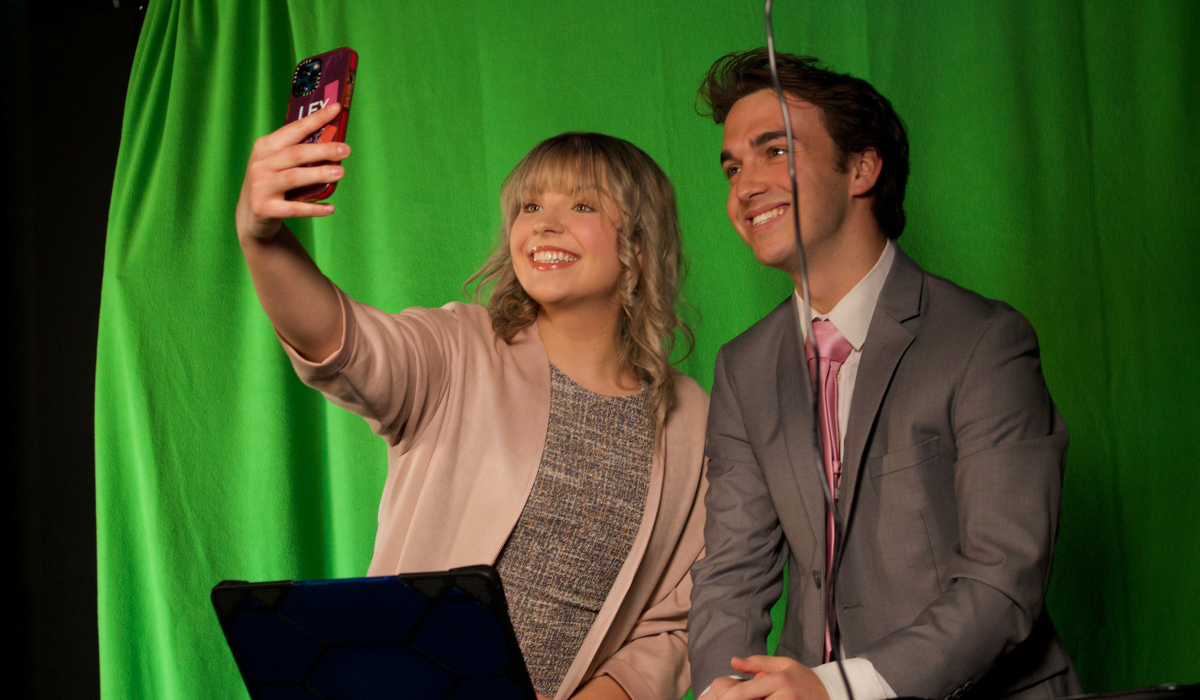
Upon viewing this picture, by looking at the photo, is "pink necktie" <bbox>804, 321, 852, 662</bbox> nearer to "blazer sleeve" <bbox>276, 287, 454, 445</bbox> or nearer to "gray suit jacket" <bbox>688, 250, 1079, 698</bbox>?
"gray suit jacket" <bbox>688, 250, 1079, 698</bbox>

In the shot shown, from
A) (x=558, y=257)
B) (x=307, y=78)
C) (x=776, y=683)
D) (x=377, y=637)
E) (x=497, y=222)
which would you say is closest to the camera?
(x=377, y=637)

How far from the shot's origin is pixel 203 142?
2.67 meters

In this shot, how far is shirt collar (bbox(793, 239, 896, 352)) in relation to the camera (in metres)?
1.64

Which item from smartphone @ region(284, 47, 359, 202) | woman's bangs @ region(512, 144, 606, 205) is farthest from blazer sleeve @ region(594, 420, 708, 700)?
smartphone @ region(284, 47, 359, 202)

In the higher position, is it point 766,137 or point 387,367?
point 766,137

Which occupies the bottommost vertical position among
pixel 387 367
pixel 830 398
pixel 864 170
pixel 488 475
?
pixel 488 475

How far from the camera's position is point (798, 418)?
5.42 ft

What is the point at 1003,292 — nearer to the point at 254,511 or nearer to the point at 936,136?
the point at 936,136

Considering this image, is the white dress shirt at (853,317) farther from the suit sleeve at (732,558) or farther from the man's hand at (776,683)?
the man's hand at (776,683)

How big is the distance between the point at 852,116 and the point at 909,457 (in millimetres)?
685

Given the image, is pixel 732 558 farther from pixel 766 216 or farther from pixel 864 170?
pixel 864 170

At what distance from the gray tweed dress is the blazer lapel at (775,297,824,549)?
31 centimetres

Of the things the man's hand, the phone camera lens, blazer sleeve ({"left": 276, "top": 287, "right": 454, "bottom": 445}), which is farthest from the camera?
blazer sleeve ({"left": 276, "top": 287, "right": 454, "bottom": 445})

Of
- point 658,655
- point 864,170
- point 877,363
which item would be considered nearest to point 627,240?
point 864,170
